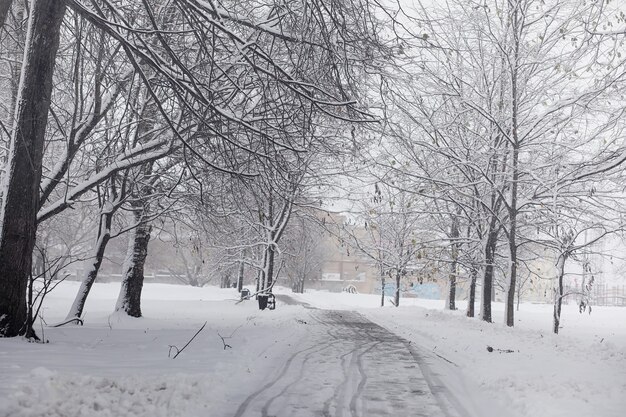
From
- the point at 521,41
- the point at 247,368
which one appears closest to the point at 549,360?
the point at 247,368

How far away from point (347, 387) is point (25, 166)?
5.41 metres

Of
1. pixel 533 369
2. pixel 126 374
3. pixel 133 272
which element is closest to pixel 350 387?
pixel 126 374

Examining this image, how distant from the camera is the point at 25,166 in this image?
24.5ft

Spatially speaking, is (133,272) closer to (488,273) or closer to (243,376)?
(243,376)

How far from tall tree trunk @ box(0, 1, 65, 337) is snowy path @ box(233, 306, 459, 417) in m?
3.70

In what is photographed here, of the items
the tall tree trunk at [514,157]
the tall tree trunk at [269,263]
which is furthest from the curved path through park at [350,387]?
the tall tree trunk at [269,263]

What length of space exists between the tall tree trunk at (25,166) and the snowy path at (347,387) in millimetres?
3702

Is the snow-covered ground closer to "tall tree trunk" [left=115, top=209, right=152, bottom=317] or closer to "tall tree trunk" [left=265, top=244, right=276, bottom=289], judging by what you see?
"tall tree trunk" [left=115, top=209, right=152, bottom=317]

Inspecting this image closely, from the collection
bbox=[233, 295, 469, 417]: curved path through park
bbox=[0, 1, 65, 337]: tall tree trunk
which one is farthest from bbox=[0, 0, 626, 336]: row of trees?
bbox=[233, 295, 469, 417]: curved path through park

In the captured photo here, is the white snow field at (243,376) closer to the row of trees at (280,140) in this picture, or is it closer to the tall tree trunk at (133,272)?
the row of trees at (280,140)

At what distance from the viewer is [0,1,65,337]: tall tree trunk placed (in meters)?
7.20

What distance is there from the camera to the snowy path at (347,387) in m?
5.55

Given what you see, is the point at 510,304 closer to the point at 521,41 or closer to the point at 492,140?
the point at 492,140

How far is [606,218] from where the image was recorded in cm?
1599
